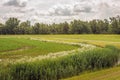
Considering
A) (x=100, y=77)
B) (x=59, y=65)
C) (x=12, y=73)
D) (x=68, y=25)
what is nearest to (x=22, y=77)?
(x=12, y=73)

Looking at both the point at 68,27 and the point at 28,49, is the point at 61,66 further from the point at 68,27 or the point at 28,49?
the point at 68,27

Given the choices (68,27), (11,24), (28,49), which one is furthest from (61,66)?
(11,24)

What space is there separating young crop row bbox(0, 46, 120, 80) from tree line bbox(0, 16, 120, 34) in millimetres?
107973

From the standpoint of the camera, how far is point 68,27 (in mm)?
166125

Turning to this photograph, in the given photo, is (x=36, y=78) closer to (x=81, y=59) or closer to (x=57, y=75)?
(x=57, y=75)

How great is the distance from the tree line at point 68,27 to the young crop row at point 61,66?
108 m

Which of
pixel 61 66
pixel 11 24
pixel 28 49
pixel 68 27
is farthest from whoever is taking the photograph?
pixel 11 24

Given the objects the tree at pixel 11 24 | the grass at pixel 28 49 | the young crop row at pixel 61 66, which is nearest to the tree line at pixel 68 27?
the tree at pixel 11 24

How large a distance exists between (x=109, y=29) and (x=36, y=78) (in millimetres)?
126005

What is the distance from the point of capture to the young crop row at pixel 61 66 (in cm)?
2155

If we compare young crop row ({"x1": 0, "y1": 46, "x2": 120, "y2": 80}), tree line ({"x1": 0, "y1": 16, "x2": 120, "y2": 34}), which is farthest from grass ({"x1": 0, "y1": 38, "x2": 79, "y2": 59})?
tree line ({"x1": 0, "y1": 16, "x2": 120, "y2": 34})

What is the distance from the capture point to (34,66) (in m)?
22.1

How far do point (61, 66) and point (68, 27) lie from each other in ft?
465

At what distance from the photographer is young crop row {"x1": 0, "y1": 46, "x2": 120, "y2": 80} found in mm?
21547
